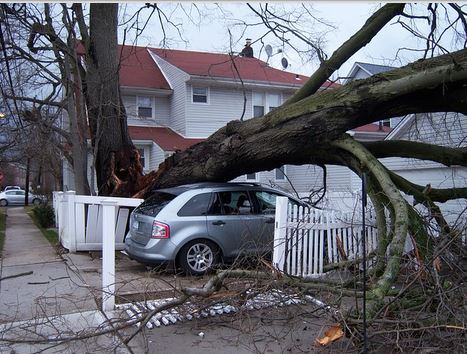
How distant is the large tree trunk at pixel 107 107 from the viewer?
12.6 meters

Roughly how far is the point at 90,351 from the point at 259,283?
5.68ft

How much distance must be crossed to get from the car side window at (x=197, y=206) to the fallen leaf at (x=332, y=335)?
15.6 ft

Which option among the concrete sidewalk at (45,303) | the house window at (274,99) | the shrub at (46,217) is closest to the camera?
the concrete sidewalk at (45,303)

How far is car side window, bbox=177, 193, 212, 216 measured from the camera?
28.3 feet

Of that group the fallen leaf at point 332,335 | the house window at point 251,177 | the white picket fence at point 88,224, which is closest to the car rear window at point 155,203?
the white picket fence at point 88,224

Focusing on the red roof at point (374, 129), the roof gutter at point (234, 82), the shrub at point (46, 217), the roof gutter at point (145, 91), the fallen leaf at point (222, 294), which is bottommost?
the shrub at point (46, 217)

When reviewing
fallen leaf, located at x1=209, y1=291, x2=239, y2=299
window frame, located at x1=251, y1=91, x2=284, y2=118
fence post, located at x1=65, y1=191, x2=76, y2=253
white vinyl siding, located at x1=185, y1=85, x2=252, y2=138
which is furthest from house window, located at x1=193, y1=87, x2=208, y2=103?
fallen leaf, located at x1=209, y1=291, x2=239, y2=299

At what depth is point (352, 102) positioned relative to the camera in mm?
7742

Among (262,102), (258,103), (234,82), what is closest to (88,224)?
(234,82)

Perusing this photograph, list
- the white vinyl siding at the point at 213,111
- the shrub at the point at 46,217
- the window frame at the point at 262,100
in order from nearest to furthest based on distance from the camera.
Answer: the shrub at the point at 46,217 < the white vinyl siding at the point at 213,111 < the window frame at the point at 262,100

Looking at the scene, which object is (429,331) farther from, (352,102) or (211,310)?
(352,102)

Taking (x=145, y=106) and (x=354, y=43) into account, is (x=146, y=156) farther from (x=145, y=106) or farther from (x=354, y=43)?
(x=354, y=43)

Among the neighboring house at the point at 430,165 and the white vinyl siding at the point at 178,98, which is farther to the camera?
the white vinyl siding at the point at 178,98

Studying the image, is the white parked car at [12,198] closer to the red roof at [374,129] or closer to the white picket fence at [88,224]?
the red roof at [374,129]
